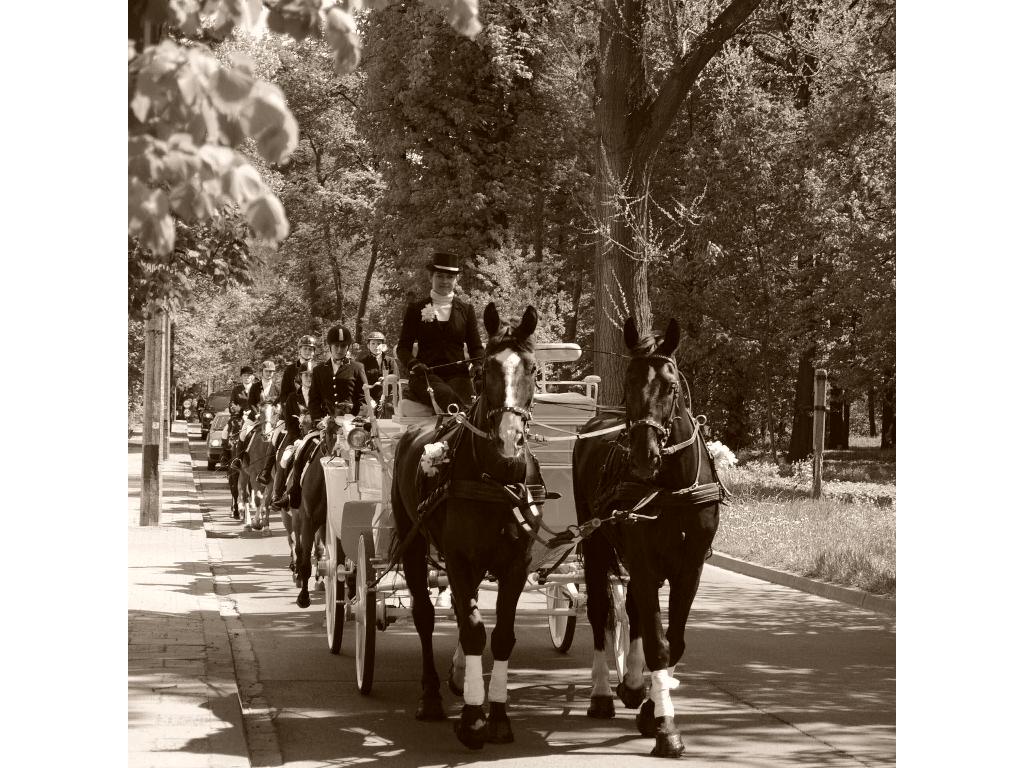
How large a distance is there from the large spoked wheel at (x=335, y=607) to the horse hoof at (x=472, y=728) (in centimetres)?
248

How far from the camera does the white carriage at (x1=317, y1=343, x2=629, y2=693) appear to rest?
884 cm

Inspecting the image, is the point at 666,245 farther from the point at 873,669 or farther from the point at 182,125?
the point at 182,125

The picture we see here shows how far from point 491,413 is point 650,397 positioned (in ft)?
2.70

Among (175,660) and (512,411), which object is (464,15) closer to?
(512,411)

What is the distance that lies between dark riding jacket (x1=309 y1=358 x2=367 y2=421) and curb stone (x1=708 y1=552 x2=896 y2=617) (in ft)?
15.5

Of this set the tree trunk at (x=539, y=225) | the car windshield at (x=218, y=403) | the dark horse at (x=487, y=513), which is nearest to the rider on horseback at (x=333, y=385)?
the dark horse at (x=487, y=513)

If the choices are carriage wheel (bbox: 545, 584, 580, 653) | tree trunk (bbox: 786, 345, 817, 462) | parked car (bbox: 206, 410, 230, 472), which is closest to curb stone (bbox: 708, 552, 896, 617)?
tree trunk (bbox: 786, 345, 817, 462)

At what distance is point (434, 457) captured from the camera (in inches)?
308

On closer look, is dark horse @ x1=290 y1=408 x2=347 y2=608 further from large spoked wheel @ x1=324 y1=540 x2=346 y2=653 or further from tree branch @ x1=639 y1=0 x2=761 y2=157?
tree branch @ x1=639 y1=0 x2=761 y2=157
